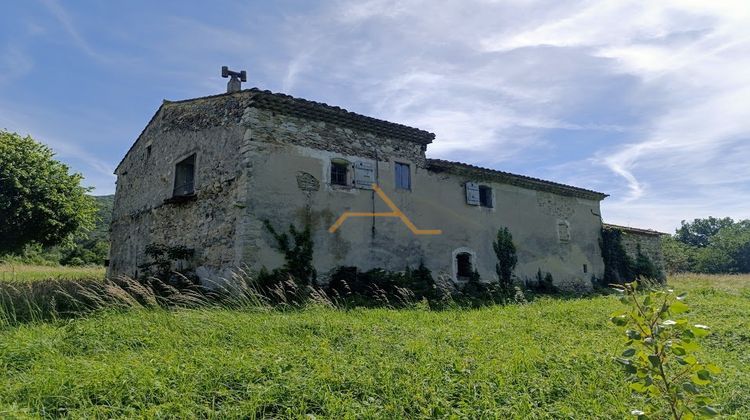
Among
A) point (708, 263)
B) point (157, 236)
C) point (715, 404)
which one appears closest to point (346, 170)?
point (157, 236)

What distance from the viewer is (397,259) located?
11.6 meters

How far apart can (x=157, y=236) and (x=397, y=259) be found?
285 inches

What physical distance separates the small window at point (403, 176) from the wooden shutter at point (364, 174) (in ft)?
3.10

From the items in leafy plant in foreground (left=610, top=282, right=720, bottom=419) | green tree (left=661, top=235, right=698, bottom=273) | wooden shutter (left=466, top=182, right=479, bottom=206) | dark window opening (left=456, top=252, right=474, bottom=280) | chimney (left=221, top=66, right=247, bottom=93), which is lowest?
leafy plant in foreground (left=610, top=282, right=720, bottom=419)

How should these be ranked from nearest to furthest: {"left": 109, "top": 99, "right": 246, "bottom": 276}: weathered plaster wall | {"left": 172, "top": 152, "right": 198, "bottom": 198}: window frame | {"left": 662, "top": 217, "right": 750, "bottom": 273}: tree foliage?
{"left": 109, "top": 99, "right": 246, "bottom": 276}: weathered plaster wall
{"left": 172, "top": 152, "right": 198, "bottom": 198}: window frame
{"left": 662, "top": 217, "right": 750, "bottom": 273}: tree foliage

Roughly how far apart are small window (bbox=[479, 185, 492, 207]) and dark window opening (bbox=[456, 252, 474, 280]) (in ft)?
6.83

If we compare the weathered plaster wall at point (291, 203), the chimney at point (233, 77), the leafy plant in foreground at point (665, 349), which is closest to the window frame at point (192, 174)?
the weathered plaster wall at point (291, 203)

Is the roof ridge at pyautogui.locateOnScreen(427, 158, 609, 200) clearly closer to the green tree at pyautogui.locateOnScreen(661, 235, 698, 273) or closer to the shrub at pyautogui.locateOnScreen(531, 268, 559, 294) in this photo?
the shrub at pyautogui.locateOnScreen(531, 268, 559, 294)

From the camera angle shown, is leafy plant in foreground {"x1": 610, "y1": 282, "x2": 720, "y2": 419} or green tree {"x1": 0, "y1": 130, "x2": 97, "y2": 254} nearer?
leafy plant in foreground {"x1": 610, "y1": 282, "x2": 720, "y2": 419}

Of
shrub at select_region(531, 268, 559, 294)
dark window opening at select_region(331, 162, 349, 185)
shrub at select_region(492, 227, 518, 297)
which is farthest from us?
shrub at select_region(531, 268, 559, 294)

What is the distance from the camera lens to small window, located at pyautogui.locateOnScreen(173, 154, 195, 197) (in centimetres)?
1230

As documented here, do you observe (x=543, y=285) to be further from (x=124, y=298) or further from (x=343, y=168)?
(x=124, y=298)

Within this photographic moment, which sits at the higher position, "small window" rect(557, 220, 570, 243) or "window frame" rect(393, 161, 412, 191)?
"window frame" rect(393, 161, 412, 191)

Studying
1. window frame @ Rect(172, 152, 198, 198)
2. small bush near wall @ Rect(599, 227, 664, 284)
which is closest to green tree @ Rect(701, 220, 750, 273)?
small bush near wall @ Rect(599, 227, 664, 284)
